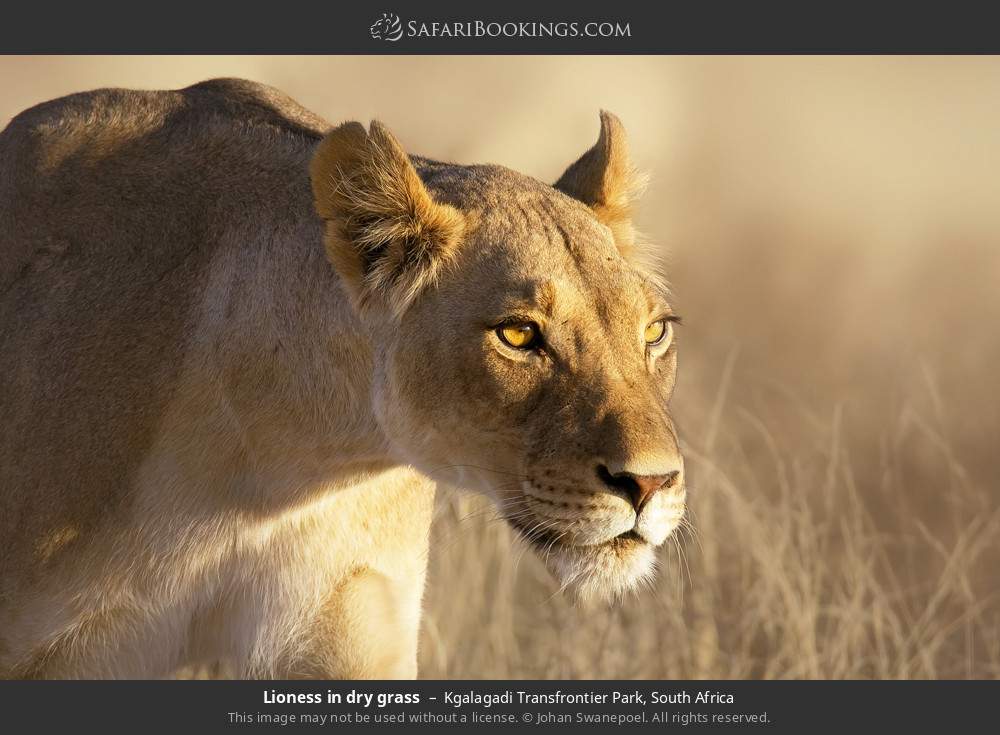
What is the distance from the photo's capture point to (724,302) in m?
13.3

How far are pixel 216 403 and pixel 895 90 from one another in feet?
51.1

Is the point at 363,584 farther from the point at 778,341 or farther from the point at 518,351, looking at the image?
the point at 778,341

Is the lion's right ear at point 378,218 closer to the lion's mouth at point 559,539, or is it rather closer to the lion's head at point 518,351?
the lion's head at point 518,351

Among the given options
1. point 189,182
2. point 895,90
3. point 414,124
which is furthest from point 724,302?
point 189,182

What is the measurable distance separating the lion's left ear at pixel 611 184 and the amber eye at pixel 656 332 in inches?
19.0

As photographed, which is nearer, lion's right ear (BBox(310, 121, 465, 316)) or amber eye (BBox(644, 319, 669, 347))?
lion's right ear (BBox(310, 121, 465, 316))

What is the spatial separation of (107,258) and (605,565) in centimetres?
182

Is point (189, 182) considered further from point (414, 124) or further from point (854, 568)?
point (414, 124)

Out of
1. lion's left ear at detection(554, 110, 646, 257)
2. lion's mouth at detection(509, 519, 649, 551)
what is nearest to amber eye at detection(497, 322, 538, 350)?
lion's mouth at detection(509, 519, 649, 551)

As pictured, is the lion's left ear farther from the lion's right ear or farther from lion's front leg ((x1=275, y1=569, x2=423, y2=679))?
lion's front leg ((x1=275, y1=569, x2=423, y2=679))

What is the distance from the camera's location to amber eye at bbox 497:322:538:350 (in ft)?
12.8

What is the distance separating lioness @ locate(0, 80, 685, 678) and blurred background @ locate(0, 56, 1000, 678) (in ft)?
1.50

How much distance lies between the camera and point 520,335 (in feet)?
12.8

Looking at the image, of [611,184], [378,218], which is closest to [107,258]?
[378,218]
